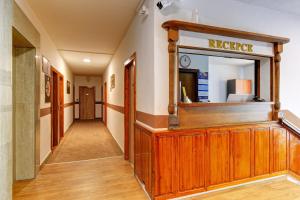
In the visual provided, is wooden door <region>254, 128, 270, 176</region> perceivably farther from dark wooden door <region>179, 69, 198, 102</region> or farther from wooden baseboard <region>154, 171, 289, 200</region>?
dark wooden door <region>179, 69, 198, 102</region>

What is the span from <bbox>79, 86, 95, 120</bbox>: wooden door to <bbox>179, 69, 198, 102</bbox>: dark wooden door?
9241mm

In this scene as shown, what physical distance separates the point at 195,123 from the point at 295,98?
2097 mm

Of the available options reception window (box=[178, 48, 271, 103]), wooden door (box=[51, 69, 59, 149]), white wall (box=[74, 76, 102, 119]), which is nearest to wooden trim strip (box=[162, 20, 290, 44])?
reception window (box=[178, 48, 271, 103])

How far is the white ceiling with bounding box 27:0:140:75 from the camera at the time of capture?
8.56ft

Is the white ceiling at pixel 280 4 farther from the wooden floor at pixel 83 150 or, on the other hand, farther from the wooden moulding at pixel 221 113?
the wooden floor at pixel 83 150

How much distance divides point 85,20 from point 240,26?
8.52 feet

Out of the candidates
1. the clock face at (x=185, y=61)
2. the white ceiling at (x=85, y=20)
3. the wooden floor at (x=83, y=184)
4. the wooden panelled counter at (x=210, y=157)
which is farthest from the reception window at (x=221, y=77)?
the wooden floor at (x=83, y=184)

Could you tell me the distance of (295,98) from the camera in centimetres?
305

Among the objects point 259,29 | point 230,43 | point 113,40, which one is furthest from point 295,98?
point 113,40

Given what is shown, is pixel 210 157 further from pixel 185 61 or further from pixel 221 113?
pixel 185 61

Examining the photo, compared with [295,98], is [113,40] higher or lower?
higher

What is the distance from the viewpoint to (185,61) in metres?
2.48

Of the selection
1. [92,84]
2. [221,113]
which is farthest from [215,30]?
A: [92,84]

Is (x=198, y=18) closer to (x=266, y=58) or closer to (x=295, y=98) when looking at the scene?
(x=266, y=58)
